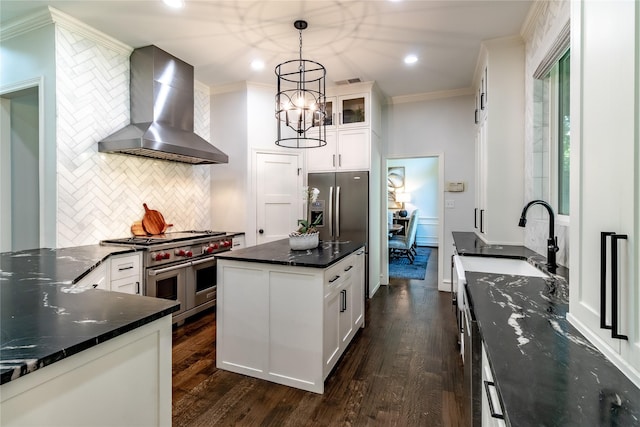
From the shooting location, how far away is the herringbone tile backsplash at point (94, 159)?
2727 mm

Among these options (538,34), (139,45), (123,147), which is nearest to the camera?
(538,34)

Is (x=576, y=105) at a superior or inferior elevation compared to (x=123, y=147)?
inferior

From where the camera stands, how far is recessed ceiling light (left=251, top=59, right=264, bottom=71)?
353cm

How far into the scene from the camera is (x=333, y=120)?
4.32 meters

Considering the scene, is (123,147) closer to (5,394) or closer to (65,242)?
(65,242)

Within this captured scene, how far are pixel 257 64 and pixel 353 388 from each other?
11.2 ft

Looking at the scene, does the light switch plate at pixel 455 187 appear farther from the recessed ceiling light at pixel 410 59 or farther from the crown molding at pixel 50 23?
the crown molding at pixel 50 23

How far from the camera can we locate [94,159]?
9.73 ft

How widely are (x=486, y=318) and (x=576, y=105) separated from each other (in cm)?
80

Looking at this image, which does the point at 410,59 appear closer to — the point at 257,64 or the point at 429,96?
the point at 429,96

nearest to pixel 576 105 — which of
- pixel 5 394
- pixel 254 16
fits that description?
pixel 5 394

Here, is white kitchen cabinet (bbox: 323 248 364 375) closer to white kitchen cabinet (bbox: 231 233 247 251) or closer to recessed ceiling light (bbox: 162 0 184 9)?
white kitchen cabinet (bbox: 231 233 247 251)

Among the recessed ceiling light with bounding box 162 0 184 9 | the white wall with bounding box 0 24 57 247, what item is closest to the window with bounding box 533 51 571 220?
the recessed ceiling light with bounding box 162 0 184 9

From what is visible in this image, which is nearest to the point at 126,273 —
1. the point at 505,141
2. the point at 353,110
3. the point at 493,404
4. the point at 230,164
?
the point at 230,164
